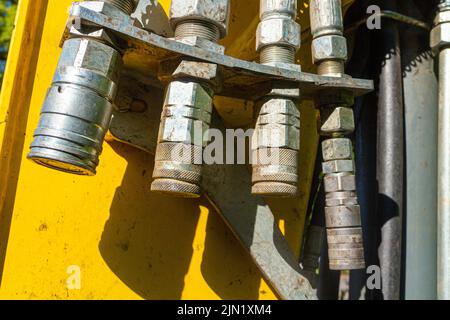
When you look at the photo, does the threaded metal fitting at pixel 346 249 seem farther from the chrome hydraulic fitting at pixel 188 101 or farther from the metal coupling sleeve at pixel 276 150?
the chrome hydraulic fitting at pixel 188 101

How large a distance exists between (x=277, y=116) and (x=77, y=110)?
9.9 inches

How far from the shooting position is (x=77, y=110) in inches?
20.4

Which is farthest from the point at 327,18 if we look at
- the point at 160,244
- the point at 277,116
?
the point at 160,244

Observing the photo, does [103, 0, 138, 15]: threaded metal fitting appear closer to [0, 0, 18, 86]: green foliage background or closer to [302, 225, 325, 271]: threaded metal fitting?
[302, 225, 325, 271]: threaded metal fitting

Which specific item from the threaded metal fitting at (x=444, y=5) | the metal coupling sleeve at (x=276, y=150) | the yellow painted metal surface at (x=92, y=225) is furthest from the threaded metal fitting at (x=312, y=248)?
the threaded metal fitting at (x=444, y=5)

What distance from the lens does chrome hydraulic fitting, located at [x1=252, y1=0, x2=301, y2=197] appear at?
597 millimetres

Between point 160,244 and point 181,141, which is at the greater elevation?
point 181,141

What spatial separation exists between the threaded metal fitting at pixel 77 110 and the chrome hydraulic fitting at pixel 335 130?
1.00 ft

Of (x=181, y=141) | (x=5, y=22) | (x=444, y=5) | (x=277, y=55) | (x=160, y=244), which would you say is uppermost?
(x=5, y=22)

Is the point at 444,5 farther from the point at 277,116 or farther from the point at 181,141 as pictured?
the point at 181,141

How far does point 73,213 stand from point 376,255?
0.53 meters

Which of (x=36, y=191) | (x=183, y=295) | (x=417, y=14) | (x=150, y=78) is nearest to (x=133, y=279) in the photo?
(x=183, y=295)

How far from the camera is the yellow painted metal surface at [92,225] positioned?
64 cm
